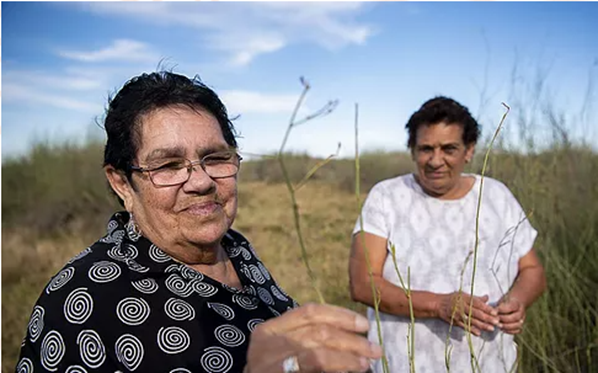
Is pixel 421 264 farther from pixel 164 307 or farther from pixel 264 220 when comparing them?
pixel 264 220

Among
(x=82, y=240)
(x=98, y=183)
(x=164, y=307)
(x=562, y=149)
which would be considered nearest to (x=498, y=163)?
(x=562, y=149)

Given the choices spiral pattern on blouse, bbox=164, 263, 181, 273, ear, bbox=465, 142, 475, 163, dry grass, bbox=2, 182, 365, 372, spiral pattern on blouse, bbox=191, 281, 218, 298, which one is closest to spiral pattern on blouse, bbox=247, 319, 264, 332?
spiral pattern on blouse, bbox=191, 281, 218, 298

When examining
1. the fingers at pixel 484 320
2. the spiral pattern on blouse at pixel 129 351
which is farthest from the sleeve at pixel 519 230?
the spiral pattern on blouse at pixel 129 351

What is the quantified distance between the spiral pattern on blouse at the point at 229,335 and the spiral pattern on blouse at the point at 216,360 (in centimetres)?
3

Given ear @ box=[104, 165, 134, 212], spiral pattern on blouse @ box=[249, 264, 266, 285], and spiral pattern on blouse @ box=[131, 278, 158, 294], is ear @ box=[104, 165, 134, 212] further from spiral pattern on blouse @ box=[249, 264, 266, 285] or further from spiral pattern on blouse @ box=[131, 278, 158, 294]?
spiral pattern on blouse @ box=[249, 264, 266, 285]

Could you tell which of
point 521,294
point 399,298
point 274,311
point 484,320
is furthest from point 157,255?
point 521,294

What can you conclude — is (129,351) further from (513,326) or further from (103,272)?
(513,326)

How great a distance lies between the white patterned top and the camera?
2129 mm

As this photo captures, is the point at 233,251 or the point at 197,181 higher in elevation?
the point at 197,181

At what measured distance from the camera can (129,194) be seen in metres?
1.55

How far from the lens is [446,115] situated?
7.83ft

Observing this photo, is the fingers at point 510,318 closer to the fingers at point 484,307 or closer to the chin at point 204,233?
the fingers at point 484,307

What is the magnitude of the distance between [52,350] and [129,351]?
154 millimetres

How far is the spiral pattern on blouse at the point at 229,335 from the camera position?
130 cm
